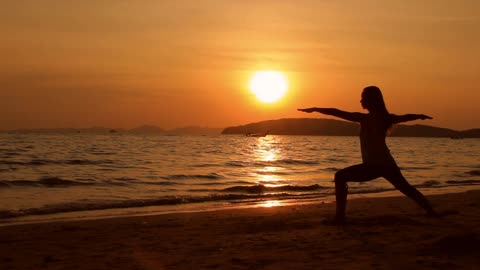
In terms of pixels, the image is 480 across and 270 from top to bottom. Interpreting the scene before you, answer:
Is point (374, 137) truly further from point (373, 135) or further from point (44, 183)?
point (44, 183)

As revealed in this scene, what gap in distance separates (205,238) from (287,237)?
43.7 inches

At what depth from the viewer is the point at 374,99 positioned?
799 centimetres

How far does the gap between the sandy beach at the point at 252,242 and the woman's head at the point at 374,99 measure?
1.70 meters

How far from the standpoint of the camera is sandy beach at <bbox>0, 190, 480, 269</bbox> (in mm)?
5938

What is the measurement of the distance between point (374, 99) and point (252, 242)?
105 inches

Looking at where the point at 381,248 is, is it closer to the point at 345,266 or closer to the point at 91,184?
the point at 345,266

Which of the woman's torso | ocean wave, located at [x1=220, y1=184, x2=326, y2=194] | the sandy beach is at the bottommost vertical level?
ocean wave, located at [x1=220, y1=184, x2=326, y2=194]

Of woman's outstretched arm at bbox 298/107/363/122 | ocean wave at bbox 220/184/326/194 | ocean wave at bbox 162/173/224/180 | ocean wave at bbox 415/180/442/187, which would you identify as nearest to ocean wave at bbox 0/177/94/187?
ocean wave at bbox 162/173/224/180

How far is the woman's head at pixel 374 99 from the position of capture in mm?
7988

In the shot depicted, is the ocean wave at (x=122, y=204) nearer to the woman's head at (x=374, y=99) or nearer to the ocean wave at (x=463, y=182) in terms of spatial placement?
the woman's head at (x=374, y=99)

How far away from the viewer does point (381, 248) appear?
6520mm

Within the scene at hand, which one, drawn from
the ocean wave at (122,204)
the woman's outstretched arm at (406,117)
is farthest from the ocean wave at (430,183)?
the woman's outstretched arm at (406,117)

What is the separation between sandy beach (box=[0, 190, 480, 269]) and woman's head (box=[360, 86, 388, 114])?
Result: 5.56 feet

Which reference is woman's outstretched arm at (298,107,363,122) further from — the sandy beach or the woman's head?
the sandy beach
